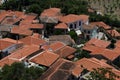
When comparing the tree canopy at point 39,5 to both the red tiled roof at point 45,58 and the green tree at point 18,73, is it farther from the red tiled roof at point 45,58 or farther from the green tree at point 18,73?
the green tree at point 18,73

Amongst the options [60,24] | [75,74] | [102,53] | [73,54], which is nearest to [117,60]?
[102,53]

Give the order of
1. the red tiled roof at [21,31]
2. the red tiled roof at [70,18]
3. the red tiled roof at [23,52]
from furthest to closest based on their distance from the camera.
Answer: the red tiled roof at [70,18], the red tiled roof at [21,31], the red tiled roof at [23,52]

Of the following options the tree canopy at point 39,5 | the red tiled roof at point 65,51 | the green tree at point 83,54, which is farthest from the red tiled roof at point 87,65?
the tree canopy at point 39,5

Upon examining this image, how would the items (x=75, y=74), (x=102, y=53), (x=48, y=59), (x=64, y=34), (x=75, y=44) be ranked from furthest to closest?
(x=64, y=34) → (x=75, y=44) → (x=102, y=53) → (x=48, y=59) → (x=75, y=74)

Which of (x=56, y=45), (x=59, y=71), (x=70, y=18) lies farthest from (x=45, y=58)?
(x=70, y=18)

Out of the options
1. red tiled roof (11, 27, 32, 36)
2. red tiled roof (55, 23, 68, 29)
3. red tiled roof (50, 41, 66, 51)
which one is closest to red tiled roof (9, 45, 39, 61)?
red tiled roof (50, 41, 66, 51)

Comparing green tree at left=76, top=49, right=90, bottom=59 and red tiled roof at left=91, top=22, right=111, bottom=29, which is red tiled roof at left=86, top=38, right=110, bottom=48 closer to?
green tree at left=76, top=49, right=90, bottom=59

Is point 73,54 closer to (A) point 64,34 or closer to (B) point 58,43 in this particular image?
(B) point 58,43

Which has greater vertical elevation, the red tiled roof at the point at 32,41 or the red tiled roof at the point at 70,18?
the red tiled roof at the point at 70,18
